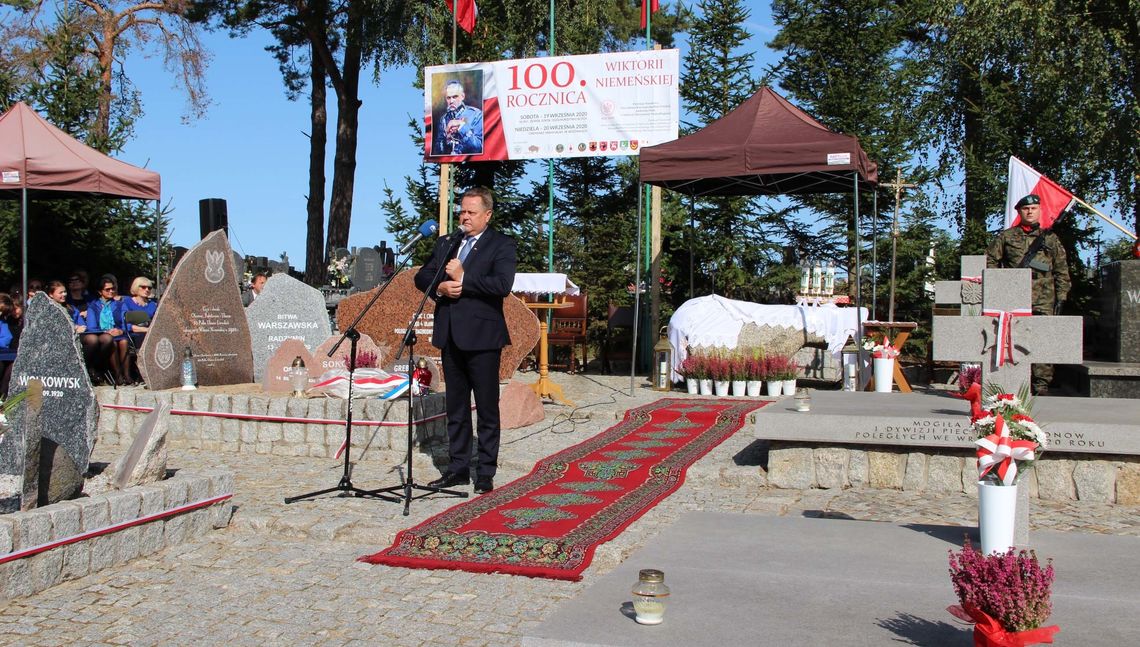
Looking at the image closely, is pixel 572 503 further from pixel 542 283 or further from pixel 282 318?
pixel 542 283

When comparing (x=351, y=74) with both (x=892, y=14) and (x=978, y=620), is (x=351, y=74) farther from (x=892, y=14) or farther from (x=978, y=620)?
(x=978, y=620)

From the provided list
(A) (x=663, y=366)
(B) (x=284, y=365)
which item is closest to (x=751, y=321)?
(A) (x=663, y=366)

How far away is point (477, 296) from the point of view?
6840 mm

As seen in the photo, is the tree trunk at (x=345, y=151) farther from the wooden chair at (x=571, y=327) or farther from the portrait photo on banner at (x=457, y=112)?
the wooden chair at (x=571, y=327)

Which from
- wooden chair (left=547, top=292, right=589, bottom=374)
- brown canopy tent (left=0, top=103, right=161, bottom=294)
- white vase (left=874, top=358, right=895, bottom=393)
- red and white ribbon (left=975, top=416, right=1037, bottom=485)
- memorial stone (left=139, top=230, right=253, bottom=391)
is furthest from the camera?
wooden chair (left=547, top=292, right=589, bottom=374)

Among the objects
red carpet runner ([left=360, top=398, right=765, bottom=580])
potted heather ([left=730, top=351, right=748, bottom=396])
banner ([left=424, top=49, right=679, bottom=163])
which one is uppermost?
banner ([left=424, top=49, right=679, bottom=163])

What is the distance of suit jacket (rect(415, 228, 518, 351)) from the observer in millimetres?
6773

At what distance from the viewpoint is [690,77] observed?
54.9ft

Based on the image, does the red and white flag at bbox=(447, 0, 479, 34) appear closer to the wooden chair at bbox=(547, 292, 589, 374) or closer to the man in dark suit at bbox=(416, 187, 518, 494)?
the wooden chair at bbox=(547, 292, 589, 374)

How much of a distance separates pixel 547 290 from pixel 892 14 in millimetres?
7043

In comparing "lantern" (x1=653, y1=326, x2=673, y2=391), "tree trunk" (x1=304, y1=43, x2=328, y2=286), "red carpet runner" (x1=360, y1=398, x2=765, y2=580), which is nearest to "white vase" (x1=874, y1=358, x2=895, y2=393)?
"red carpet runner" (x1=360, y1=398, x2=765, y2=580)

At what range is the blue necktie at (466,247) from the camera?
22.9 ft

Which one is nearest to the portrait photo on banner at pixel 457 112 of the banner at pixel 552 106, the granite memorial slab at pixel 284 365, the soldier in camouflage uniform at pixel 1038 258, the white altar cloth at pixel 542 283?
the banner at pixel 552 106

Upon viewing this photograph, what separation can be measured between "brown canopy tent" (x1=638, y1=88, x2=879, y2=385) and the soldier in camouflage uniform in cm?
158
